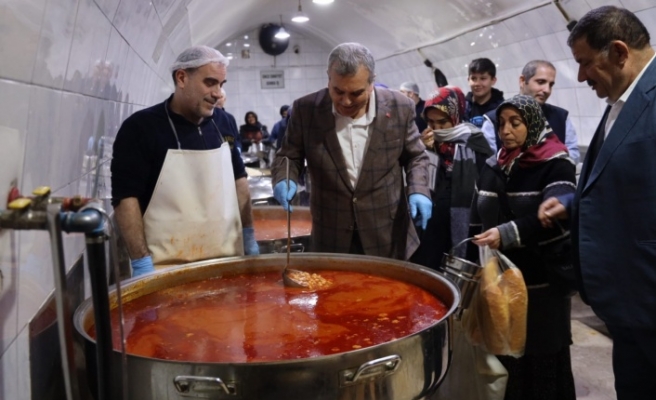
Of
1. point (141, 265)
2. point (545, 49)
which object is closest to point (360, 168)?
point (141, 265)

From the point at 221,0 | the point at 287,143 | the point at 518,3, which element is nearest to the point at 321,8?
the point at 221,0

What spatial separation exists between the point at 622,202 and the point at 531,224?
53 centimetres

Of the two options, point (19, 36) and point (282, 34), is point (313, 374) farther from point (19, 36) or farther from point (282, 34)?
point (282, 34)

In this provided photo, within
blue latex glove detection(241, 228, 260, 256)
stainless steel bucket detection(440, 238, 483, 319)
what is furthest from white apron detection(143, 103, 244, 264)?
stainless steel bucket detection(440, 238, 483, 319)

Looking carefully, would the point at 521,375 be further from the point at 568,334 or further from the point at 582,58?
the point at 582,58

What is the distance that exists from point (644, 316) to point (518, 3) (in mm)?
4570

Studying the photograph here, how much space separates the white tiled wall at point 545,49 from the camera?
5.00 m

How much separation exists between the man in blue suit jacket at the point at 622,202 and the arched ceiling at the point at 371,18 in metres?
3.24

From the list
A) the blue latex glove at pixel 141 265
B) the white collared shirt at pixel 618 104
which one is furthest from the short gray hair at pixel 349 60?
the blue latex glove at pixel 141 265

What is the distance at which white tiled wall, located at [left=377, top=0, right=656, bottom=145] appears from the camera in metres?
5.00

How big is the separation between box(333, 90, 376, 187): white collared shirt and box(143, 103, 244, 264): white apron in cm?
56

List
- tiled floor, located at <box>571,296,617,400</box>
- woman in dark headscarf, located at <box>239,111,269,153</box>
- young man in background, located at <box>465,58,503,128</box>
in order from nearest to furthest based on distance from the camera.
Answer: tiled floor, located at <box>571,296,617,400</box> < young man in background, located at <box>465,58,503,128</box> < woman in dark headscarf, located at <box>239,111,269,153</box>

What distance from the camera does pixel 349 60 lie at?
2506 millimetres

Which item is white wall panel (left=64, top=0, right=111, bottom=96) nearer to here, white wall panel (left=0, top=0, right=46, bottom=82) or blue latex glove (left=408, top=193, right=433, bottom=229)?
white wall panel (left=0, top=0, right=46, bottom=82)
